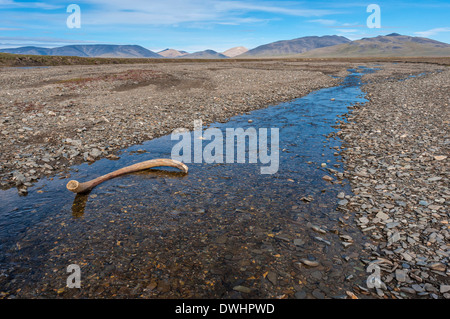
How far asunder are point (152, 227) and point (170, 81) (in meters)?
34.5

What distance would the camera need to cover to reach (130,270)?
632 cm

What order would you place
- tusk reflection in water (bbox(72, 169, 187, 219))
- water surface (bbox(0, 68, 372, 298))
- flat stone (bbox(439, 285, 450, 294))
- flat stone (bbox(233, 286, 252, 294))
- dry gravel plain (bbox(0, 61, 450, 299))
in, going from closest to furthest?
flat stone (bbox(439, 285, 450, 294)), flat stone (bbox(233, 286, 252, 294)), water surface (bbox(0, 68, 372, 298)), dry gravel plain (bbox(0, 61, 450, 299)), tusk reflection in water (bbox(72, 169, 187, 219))

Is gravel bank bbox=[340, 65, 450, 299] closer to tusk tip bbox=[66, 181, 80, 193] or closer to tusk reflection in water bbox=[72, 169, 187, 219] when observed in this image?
tusk reflection in water bbox=[72, 169, 187, 219]

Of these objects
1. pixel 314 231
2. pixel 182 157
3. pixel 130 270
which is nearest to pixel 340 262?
pixel 314 231

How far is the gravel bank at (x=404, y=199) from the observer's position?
19.0ft

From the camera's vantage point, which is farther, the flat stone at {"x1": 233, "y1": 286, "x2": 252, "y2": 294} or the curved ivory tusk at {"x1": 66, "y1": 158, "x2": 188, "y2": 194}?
the curved ivory tusk at {"x1": 66, "y1": 158, "x2": 188, "y2": 194}

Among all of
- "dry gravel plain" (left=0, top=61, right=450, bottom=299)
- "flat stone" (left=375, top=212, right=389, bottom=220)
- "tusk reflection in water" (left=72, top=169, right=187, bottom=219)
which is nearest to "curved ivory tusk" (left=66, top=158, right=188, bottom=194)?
"tusk reflection in water" (left=72, top=169, right=187, bottom=219)

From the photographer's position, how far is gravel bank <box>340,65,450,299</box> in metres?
5.80

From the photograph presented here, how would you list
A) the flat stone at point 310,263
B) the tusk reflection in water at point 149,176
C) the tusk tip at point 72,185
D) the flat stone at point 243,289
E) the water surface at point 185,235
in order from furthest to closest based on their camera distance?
the tusk reflection in water at point 149,176 < the tusk tip at point 72,185 < the flat stone at point 310,263 < the water surface at point 185,235 < the flat stone at point 243,289

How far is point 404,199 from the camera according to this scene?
8539 millimetres

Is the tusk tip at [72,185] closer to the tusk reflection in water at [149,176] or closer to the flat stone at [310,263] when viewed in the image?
the tusk reflection in water at [149,176]

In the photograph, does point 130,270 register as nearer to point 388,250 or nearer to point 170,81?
point 388,250

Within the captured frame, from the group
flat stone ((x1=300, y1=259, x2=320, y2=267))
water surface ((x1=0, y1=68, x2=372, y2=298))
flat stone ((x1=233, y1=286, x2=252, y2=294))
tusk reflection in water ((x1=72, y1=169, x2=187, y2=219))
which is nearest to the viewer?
flat stone ((x1=233, y1=286, x2=252, y2=294))

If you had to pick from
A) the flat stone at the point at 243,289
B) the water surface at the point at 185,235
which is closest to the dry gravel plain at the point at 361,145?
the water surface at the point at 185,235
